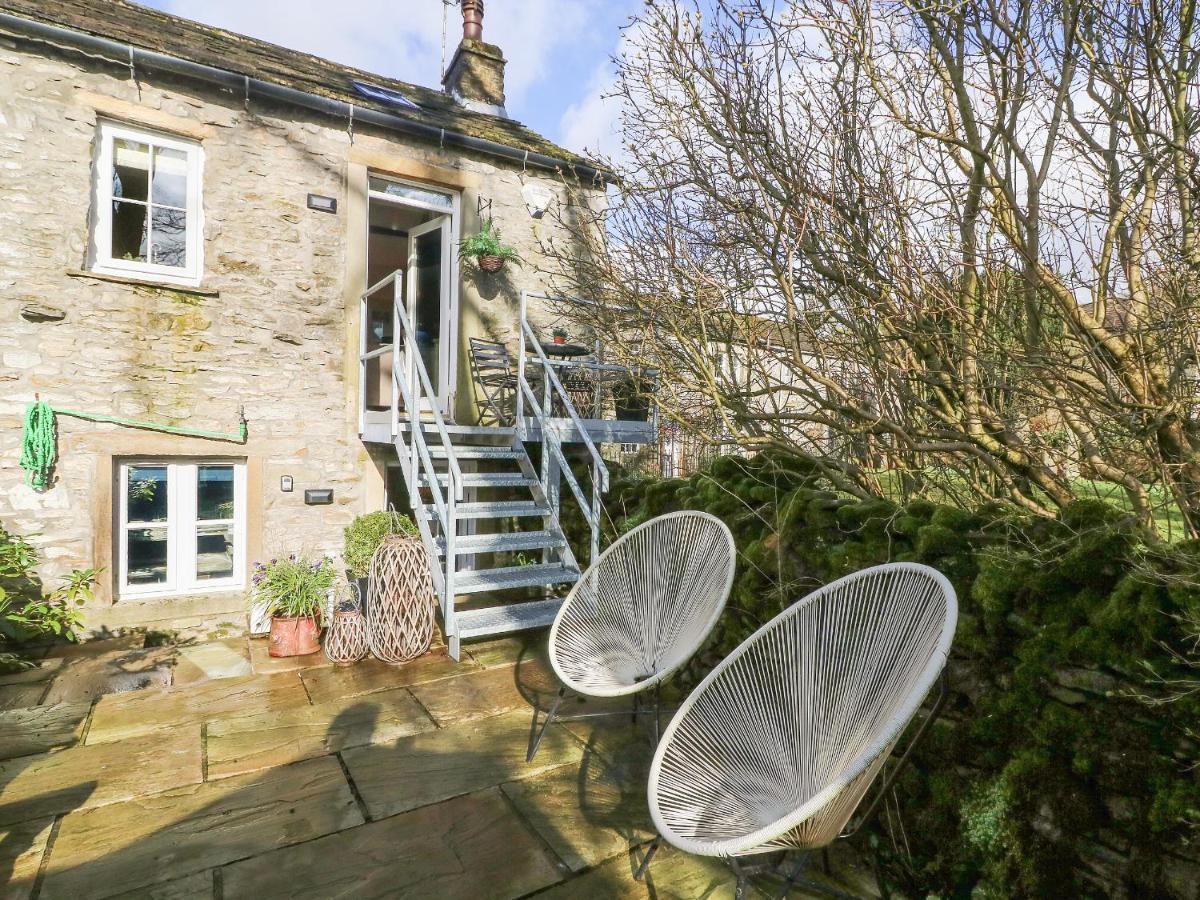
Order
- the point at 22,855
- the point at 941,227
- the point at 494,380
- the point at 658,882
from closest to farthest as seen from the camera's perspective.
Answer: the point at 658,882, the point at 22,855, the point at 941,227, the point at 494,380

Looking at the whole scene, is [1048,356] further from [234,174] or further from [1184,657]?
[234,174]

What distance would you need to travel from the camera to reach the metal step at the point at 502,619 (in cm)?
402

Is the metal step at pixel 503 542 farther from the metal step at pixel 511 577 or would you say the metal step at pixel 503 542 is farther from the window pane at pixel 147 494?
the window pane at pixel 147 494

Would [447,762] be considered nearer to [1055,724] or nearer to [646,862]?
[646,862]

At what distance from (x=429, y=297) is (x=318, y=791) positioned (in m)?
5.19

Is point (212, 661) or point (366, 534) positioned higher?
point (366, 534)

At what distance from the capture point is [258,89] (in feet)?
16.1

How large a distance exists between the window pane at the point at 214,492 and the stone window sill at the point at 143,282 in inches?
50.5

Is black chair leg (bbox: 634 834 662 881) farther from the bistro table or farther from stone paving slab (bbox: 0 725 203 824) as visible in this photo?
the bistro table

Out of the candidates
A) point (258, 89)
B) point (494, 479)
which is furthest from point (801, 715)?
point (258, 89)

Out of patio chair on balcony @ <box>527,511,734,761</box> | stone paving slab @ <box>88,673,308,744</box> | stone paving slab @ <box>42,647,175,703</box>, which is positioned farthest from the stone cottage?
patio chair on balcony @ <box>527,511,734,761</box>

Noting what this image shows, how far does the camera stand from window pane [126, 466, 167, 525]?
473 centimetres

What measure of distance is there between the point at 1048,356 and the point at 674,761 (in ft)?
7.02

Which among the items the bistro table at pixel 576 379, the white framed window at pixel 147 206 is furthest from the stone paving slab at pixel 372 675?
the white framed window at pixel 147 206
